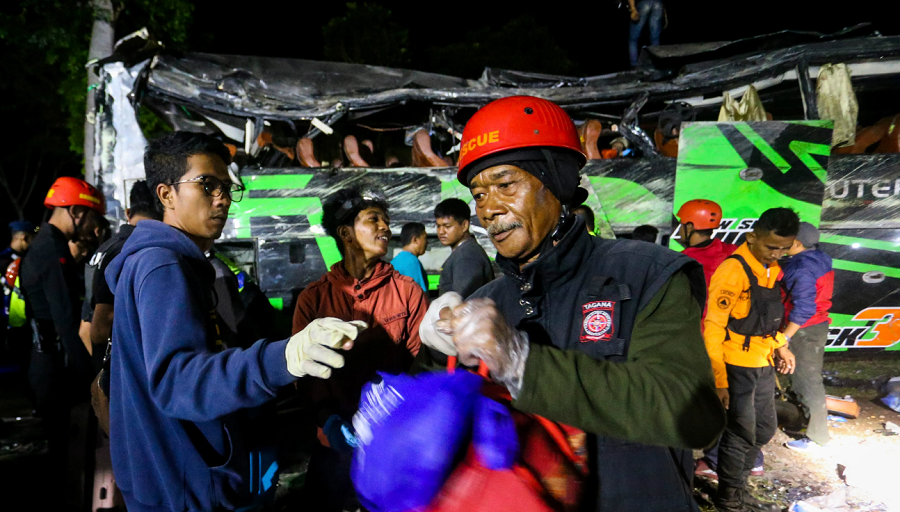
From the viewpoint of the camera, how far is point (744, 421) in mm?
4133

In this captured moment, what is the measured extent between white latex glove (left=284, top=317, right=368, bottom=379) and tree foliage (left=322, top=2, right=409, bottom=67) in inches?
805

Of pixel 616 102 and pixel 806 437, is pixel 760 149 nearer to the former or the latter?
pixel 616 102

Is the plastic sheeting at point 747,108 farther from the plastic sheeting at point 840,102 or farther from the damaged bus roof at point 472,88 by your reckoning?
the plastic sheeting at point 840,102

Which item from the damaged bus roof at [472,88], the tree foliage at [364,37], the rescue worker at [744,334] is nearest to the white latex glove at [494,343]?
the rescue worker at [744,334]

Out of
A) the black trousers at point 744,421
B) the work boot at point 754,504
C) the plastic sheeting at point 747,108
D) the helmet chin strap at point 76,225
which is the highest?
the plastic sheeting at point 747,108

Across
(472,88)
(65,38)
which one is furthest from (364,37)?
(472,88)

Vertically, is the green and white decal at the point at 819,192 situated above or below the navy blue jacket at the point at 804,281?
above

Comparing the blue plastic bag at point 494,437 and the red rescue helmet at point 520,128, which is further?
the red rescue helmet at point 520,128

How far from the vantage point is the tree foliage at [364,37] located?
20.3m

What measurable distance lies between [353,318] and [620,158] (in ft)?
17.5

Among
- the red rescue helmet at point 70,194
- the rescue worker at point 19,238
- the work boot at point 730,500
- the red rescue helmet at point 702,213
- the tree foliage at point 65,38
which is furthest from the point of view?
the tree foliage at point 65,38

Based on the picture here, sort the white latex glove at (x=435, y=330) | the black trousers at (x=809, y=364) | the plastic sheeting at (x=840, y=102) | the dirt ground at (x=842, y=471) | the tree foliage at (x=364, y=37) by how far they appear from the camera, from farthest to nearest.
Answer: the tree foliage at (x=364, y=37) < the plastic sheeting at (x=840, y=102) < the black trousers at (x=809, y=364) < the dirt ground at (x=842, y=471) < the white latex glove at (x=435, y=330)

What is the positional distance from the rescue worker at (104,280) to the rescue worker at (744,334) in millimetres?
4255

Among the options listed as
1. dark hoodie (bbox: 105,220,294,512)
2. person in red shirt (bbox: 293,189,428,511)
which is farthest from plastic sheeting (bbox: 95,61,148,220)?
dark hoodie (bbox: 105,220,294,512)
